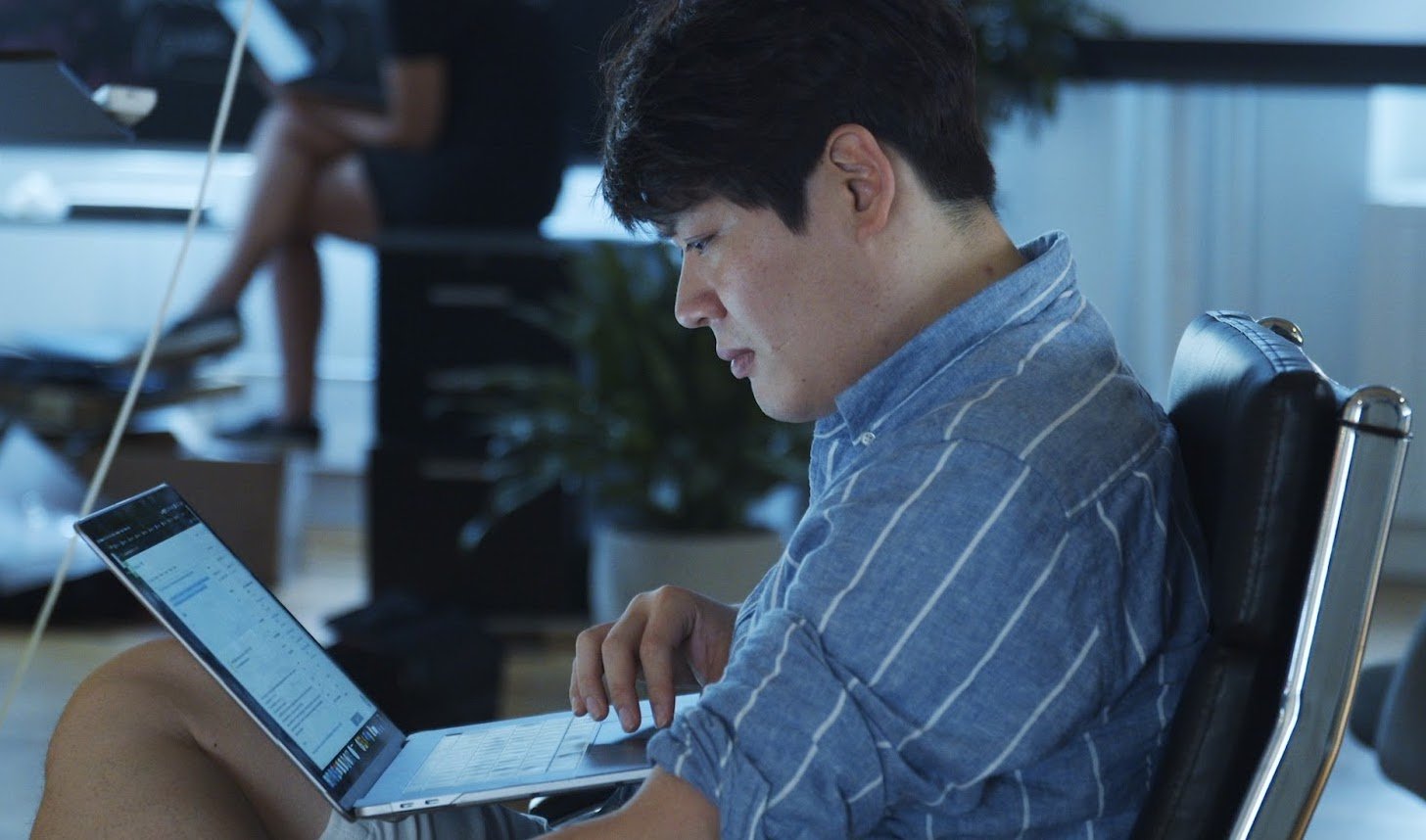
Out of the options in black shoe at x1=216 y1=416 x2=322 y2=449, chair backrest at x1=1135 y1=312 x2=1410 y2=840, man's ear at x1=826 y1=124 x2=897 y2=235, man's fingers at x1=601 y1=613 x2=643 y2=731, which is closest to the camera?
chair backrest at x1=1135 y1=312 x2=1410 y2=840

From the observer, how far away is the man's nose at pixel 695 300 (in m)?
1.08

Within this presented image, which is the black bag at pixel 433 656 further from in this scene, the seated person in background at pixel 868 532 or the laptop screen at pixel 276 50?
the laptop screen at pixel 276 50

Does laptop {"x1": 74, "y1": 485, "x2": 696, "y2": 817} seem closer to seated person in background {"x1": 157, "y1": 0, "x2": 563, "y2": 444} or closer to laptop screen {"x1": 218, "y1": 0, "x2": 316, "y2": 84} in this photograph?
seated person in background {"x1": 157, "y1": 0, "x2": 563, "y2": 444}

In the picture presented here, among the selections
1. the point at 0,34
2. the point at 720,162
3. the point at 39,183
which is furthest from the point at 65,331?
the point at 720,162

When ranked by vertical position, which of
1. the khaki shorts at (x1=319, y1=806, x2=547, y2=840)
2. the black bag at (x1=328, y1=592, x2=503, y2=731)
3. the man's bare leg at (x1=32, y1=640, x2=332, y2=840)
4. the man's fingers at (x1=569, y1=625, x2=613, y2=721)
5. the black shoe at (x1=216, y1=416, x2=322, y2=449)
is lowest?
the black bag at (x1=328, y1=592, x2=503, y2=731)

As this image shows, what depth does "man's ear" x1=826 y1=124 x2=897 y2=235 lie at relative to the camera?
3.27 feet

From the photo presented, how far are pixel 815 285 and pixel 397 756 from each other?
47 cm

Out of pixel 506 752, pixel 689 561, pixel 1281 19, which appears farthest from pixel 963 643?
pixel 1281 19

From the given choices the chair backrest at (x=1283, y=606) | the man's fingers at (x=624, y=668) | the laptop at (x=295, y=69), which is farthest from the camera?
the laptop at (x=295, y=69)

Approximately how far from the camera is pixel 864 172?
101 centimetres

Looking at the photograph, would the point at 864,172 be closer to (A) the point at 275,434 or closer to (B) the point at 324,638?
(B) the point at 324,638

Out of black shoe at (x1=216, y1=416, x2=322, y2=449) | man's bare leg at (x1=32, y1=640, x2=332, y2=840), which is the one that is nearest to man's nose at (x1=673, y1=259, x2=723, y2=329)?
man's bare leg at (x1=32, y1=640, x2=332, y2=840)

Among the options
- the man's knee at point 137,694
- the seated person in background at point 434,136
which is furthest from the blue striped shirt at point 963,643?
the seated person in background at point 434,136

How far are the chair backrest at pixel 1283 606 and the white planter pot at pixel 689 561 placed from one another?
2044mm
